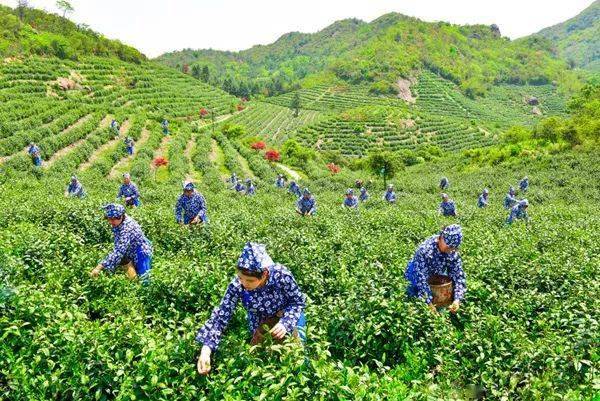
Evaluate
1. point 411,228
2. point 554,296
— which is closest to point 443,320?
point 554,296

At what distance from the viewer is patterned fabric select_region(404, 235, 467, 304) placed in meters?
5.67

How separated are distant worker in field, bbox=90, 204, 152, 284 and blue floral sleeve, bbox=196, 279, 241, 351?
2597 millimetres

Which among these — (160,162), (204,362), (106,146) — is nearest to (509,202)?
(204,362)

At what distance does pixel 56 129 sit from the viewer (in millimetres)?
37062

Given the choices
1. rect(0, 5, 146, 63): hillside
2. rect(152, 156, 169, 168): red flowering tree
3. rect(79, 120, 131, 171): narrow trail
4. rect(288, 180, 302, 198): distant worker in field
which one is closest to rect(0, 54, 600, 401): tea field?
rect(288, 180, 302, 198): distant worker in field

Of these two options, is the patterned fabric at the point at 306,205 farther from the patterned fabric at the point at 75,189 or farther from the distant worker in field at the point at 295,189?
the distant worker in field at the point at 295,189

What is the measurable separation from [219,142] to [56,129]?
18.8 meters

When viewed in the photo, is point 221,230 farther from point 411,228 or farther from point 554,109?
point 554,109

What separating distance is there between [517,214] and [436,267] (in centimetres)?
961

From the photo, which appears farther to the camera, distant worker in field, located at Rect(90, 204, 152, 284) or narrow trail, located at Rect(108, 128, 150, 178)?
narrow trail, located at Rect(108, 128, 150, 178)

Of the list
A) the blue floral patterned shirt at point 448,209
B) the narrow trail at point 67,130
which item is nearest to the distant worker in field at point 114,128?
the narrow trail at point 67,130

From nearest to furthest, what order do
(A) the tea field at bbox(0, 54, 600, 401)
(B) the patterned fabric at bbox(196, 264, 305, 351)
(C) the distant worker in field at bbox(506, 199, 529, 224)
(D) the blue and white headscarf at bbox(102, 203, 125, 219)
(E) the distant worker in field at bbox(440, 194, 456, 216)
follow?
(A) the tea field at bbox(0, 54, 600, 401), (B) the patterned fabric at bbox(196, 264, 305, 351), (D) the blue and white headscarf at bbox(102, 203, 125, 219), (C) the distant worker in field at bbox(506, 199, 529, 224), (E) the distant worker in field at bbox(440, 194, 456, 216)

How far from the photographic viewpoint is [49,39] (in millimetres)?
75312

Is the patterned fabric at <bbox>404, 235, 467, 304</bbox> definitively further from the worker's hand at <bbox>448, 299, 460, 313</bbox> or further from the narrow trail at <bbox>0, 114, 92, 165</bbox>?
the narrow trail at <bbox>0, 114, 92, 165</bbox>
